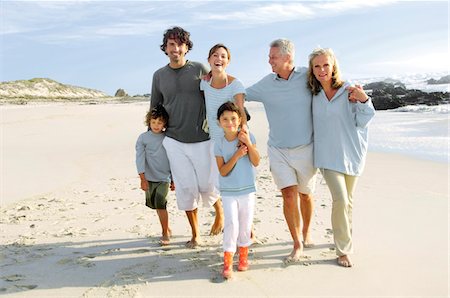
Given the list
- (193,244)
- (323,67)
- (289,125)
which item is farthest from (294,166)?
(193,244)

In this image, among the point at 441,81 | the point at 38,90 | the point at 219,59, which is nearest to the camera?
the point at 219,59

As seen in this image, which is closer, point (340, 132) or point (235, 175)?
Answer: point (235, 175)

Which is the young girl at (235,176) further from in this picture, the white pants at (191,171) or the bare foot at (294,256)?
the white pants at (191,171)

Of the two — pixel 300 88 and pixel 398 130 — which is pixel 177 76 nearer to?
pixel 300 88

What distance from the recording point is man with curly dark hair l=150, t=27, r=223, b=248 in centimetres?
421

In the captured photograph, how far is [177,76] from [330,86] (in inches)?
54.5

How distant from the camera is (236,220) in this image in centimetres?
364

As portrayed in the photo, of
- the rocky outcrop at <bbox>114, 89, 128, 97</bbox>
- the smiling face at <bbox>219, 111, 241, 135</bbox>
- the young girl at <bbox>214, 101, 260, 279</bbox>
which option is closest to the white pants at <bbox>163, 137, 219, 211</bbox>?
the young girl at <bbox>214, 101, 260, 279</bbox>

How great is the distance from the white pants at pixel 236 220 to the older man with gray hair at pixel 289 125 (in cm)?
45

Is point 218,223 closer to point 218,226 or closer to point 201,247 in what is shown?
point 218,226

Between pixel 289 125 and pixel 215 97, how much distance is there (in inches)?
26.6

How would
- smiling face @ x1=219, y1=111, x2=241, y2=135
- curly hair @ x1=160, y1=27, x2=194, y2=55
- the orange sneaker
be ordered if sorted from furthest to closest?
curly hair @ x1=160, y1=27, x2=194, y2=55, the orange sneaker, smiling face @ x1=219, y1=111, x2=241, y2=135

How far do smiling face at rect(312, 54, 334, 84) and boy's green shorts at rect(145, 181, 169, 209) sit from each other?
1.78m

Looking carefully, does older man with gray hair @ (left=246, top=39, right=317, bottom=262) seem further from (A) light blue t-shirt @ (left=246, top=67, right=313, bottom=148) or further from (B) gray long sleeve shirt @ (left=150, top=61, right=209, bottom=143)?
(B) gray long sleeve shirt @ (left=150, top=61, right=209, bottom=143)
